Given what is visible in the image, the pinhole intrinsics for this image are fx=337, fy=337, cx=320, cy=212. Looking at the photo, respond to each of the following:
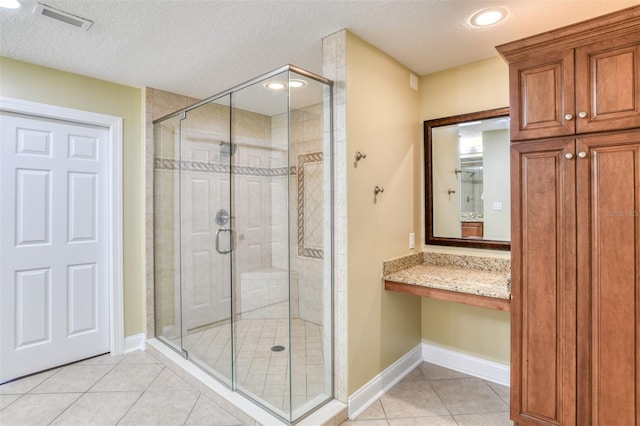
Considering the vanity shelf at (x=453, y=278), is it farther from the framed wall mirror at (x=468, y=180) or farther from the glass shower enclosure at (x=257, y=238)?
the glass shower enclosure at (x=257, y=238)

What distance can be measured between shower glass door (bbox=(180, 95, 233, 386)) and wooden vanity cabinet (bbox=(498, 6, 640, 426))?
6.15 feet

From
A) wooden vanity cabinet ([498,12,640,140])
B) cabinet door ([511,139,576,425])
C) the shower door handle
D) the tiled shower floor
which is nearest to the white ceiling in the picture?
wooden vanity cabinet ([498,12,640,140])

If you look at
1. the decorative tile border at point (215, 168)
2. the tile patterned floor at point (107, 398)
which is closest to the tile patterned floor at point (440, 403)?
the tile patterned floor at point (107, 398)

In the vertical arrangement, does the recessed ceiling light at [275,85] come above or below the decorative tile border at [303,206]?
above

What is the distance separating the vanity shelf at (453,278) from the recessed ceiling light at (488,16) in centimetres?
160

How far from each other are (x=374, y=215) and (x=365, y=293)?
20.8 inches

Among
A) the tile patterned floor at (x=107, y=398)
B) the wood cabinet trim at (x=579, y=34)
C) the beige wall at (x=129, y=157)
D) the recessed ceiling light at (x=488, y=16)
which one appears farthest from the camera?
the beige wall at (x=129, y=157)

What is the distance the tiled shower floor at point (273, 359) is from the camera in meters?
2.12

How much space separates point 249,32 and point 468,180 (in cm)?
189

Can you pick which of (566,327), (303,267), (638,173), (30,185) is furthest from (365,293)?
(30,185)

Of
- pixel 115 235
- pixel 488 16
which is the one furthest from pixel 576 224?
pixel 115 235

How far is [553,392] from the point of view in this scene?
1657 mm

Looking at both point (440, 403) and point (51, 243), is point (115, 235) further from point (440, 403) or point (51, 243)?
point (440, 403)

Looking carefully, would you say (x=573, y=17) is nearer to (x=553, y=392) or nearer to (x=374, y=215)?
(x=374, y=215)
